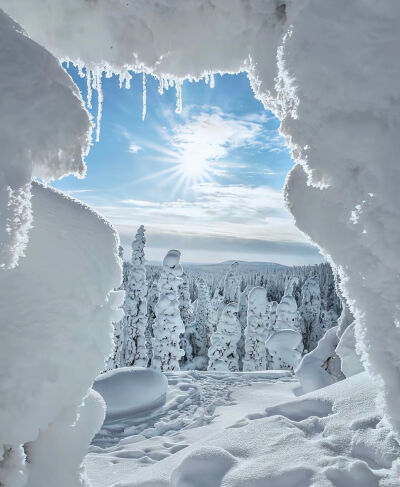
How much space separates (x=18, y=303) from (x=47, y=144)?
1080 millimetres

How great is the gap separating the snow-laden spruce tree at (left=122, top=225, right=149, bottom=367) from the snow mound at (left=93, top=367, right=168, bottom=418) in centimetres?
1424

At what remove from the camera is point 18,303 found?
2443 millimetres

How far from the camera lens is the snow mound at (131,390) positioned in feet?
30.1

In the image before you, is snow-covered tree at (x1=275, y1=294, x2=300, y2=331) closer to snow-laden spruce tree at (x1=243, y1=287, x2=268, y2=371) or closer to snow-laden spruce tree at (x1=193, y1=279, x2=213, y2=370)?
snow-laden spruce tree at (x1=243, y1=287, x2=268, y2=371)

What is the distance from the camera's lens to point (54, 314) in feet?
8.60

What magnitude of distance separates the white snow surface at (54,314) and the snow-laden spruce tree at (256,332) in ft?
83.2

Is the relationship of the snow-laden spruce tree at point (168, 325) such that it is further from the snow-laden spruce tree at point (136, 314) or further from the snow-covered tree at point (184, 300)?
the snow-covered tree at point (184, 300)

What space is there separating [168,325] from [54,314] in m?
20.0

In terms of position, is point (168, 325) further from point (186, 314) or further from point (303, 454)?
point (303, 454)

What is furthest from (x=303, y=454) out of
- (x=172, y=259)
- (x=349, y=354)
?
(x=172, y=259)

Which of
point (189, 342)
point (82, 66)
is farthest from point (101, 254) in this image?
point (189, 342)

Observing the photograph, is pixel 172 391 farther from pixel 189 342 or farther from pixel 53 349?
pixel 189 342

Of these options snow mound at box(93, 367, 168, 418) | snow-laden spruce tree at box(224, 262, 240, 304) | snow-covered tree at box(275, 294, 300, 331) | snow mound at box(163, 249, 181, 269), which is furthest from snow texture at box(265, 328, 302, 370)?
snow-laden spruce tree at box(224, 262, 240, 304)

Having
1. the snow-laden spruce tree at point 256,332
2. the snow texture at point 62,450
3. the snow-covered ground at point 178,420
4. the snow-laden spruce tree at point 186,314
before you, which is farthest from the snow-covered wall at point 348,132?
the snow-laden spruce tree at point 186,314
